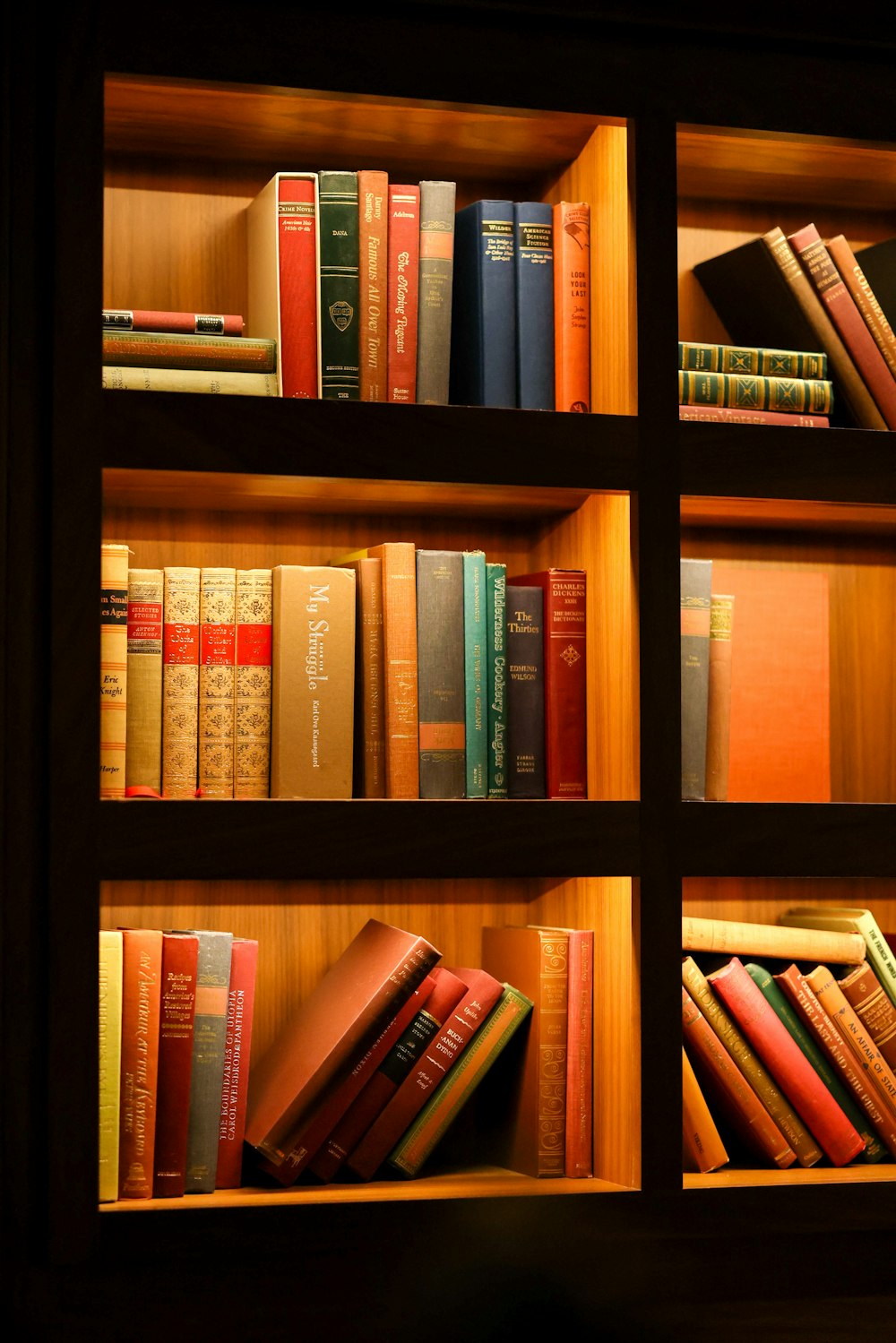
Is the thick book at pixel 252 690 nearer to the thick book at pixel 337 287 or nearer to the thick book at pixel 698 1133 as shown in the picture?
the thick book at pixel 337 287

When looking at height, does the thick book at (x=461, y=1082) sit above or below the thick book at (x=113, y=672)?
below

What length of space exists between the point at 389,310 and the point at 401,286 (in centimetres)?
3

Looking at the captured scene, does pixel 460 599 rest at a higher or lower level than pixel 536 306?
lower

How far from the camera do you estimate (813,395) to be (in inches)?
74.4

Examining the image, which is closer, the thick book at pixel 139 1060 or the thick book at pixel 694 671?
the thick book at pixel 139 1060

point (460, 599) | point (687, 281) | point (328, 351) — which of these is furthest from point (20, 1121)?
point (687, 281)

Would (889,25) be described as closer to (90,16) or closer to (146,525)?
(90,16)

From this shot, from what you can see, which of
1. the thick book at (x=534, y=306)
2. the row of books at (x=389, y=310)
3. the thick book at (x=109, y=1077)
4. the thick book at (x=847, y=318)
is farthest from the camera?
the thick book at (x=847, y=318)

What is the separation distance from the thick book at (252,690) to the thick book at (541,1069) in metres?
0.40

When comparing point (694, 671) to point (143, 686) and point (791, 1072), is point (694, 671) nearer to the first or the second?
point (791, 1072)

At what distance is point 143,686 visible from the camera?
5.41 feet

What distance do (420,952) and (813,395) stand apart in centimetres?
88

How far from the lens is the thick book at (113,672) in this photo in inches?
62.9

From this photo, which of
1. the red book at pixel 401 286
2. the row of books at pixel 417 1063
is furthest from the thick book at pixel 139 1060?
the red book at pixel 401 286
